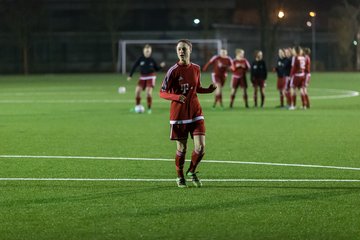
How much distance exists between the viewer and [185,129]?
1191cm

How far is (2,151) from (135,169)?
151 inches

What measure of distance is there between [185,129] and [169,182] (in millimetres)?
836

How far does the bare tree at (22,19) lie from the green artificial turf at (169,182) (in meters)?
60.6

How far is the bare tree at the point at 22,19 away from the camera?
84.3 metres

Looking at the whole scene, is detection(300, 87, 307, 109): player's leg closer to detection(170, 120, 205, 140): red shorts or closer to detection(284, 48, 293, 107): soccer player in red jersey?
detection(284, 48, 293, 107): soccer player in red jersey

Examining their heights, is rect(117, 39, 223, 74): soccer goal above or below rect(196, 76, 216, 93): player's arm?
above

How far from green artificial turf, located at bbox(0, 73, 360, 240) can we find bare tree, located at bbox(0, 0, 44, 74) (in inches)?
2385

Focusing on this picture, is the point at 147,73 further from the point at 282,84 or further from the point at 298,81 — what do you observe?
the point at 282,84

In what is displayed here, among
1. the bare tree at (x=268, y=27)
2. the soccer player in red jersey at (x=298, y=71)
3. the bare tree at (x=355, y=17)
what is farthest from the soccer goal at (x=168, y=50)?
the soccer player in red jersey at (x=298, y=71)

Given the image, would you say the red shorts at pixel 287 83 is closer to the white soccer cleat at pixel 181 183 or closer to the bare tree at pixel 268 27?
the white soccer cleat at pixel 181 183

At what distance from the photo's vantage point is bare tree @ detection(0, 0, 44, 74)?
277ft

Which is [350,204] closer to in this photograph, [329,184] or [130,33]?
[329,184]

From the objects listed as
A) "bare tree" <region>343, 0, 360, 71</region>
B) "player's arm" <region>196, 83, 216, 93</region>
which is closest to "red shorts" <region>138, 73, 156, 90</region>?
"player's arm" <region>196, 83, 216, 93</region>

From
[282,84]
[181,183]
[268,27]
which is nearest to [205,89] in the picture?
[181,183]
